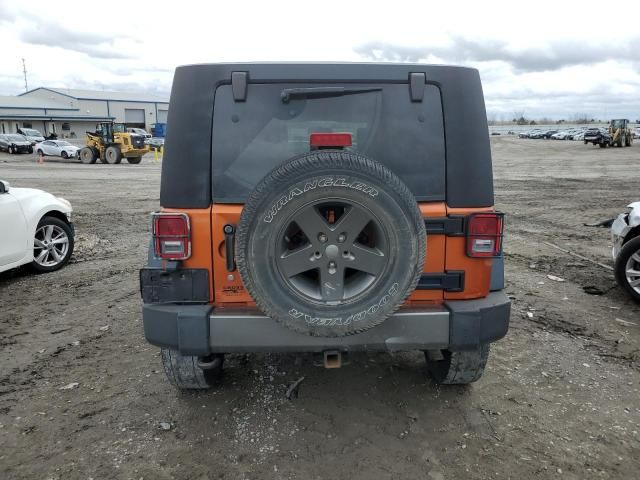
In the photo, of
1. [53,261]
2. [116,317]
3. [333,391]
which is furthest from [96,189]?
[333,391]

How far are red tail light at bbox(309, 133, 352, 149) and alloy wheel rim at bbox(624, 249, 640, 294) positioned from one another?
4.12m

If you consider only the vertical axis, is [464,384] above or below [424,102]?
below

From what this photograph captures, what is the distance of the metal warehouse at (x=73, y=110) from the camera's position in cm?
6969

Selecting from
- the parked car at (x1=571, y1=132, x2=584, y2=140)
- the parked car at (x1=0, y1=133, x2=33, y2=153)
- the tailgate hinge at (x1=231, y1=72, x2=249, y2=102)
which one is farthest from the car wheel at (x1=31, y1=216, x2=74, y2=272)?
the parked car at (x1=571, y1=132, x2=584, y2=140)

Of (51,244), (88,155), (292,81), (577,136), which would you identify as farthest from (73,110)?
(292,81)

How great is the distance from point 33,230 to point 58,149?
31532mm

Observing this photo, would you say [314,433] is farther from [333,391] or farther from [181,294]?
[181,294]

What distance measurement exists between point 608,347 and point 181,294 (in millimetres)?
3638

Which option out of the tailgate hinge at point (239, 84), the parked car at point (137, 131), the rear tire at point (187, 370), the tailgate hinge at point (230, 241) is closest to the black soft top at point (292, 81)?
the tailgate hinge at point (239, 84)

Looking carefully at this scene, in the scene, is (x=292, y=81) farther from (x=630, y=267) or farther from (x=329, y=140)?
(x=630, y=267)

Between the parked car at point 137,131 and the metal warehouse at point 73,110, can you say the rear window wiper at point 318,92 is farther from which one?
the metal warehouse at point 73,110

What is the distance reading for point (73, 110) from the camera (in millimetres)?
78688

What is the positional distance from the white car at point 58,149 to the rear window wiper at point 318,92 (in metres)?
34.7

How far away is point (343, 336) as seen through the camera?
2.78 meters
